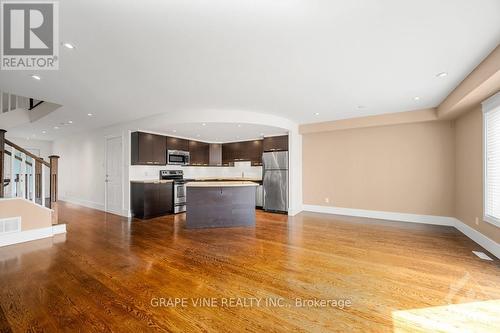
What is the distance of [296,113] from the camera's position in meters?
4.93

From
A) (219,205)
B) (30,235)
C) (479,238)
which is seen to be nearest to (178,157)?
Answer: (219,205)

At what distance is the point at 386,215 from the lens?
5188 millimetres

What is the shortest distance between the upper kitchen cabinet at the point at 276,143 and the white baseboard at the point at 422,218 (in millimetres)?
1922

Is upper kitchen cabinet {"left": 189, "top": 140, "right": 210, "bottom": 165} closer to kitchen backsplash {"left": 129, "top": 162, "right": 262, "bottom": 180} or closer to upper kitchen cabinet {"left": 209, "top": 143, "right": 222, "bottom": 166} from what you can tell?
upper kitchen cabinet {"left": 209, "top": 143, "right": 222, "bottom": 166}

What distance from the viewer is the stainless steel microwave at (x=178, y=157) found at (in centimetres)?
620

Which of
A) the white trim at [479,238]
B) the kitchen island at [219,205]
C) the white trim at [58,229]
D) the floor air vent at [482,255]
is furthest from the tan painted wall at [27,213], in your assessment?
the white trim at [479,238]

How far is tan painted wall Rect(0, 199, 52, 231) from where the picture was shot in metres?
3.45

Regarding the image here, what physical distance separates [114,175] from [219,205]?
3.46 m

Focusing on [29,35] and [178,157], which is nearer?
[29,35]

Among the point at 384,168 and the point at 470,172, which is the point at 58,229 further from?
the point at 470,172

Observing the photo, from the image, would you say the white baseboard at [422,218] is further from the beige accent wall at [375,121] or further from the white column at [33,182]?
the white column at [33,182]

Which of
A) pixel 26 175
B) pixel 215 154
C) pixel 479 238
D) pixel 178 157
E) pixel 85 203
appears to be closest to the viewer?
pixel 479 238

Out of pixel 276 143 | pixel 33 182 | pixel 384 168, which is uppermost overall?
pixel 276 143

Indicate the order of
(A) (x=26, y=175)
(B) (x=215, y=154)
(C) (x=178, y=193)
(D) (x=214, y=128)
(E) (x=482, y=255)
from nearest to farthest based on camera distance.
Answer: (E) (x=482, y=255) → (A) (x=26, y=175) → (D) (x=214, y=128) → (C) (x=178, y=193) → (B) (x=215, y=154)
